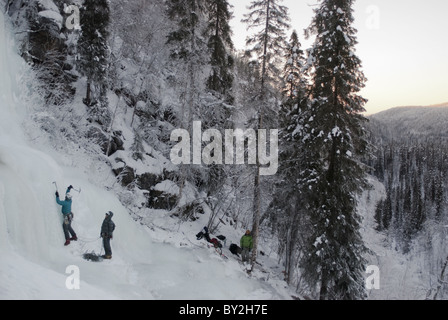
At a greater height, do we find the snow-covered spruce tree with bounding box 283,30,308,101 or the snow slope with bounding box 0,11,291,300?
the snow-covered spruce tree with bounding box 283,30,308,101

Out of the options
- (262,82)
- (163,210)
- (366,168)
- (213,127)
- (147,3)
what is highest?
(147,3)

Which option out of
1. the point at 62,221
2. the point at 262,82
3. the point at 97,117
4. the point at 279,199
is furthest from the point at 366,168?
the point at 97,117

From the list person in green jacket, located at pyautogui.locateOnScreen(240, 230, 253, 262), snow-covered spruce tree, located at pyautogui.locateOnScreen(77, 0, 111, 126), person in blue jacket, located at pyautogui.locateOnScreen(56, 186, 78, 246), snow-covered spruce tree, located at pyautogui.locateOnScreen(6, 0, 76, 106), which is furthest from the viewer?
snow-covered spruce tree, located at pyautogui.locateOnScreen(77, 0, 111, 126)

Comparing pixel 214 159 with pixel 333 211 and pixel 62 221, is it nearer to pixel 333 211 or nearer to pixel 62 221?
pixel 333 211

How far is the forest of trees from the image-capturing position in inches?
472

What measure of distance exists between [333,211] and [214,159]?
28.7 feet

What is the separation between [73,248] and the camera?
8.98 metres

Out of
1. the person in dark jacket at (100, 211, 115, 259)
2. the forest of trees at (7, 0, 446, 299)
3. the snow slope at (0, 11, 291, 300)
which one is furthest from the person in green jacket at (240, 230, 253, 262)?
the person in dark jacket at (100, 211, 115, 259)

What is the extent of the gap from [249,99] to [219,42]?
7.25 metres

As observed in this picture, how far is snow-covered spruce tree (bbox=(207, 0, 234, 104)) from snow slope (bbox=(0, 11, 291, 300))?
33.5ft

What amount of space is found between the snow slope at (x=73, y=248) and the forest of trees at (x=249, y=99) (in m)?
3.78

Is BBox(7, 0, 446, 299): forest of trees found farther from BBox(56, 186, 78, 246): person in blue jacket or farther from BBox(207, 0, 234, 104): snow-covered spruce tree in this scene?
BBox(56, 186, 78, 246): person in blue jacket

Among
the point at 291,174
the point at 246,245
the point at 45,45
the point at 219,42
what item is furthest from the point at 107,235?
the point at 45,45

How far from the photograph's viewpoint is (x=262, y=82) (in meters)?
13.3
